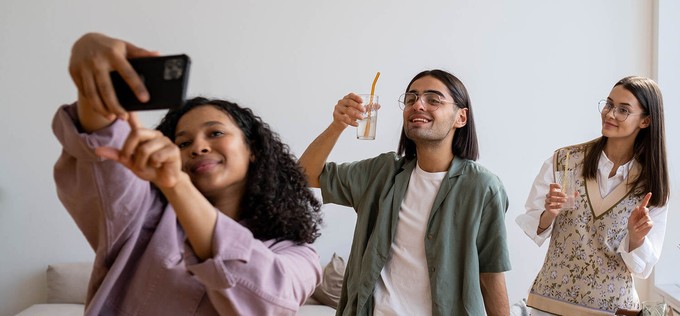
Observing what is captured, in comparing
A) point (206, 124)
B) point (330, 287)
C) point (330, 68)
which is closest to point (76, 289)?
point (330, 287)

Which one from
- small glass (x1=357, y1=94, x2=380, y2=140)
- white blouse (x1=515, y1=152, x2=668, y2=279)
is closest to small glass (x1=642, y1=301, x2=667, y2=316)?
white blouse (x1=515, y1=152, x2=668, y2=279)

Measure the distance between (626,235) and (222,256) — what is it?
1851 millimetres

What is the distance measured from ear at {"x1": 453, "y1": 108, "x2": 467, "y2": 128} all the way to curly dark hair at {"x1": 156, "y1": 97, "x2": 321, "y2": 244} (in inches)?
34.6

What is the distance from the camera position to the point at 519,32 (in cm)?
367

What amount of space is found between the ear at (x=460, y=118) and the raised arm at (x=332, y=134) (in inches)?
12.3

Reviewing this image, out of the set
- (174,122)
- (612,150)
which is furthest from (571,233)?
(174,122)

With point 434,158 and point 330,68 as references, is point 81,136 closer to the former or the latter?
point 434,158

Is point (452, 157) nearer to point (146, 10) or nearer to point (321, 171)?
point (321, 171)

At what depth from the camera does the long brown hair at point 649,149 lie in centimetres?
235

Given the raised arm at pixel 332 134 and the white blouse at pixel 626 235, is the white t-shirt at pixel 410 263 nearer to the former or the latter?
the raised arm at pixel 332 134

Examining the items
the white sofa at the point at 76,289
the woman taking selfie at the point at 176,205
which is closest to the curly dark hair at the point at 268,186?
the woman taking selfie at the point at 176,205

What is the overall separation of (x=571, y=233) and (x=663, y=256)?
56.4 inches

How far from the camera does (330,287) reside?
3.39 m

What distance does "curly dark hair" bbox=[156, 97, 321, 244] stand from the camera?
3.93ft
